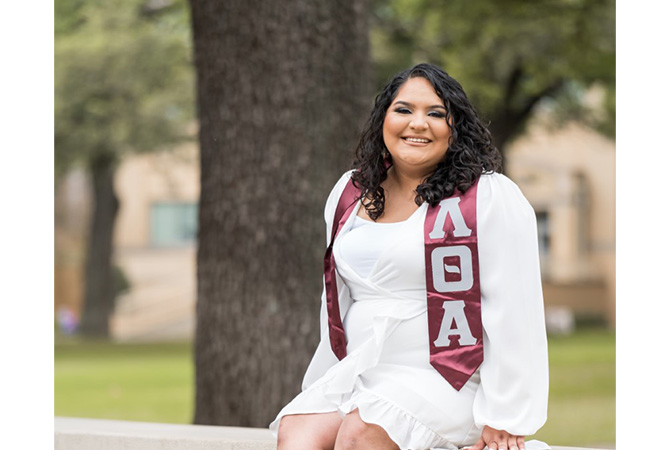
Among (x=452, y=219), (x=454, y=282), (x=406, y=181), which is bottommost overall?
(x=454, y=282)

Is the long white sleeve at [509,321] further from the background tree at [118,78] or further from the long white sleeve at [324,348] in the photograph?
the background tree at [118,78]

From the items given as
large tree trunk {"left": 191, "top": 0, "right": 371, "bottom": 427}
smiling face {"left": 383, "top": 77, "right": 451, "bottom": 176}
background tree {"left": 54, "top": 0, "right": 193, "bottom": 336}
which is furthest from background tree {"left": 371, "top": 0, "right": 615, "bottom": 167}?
smiling face {"left": 383, "top": 77, "right": 451, "bottom": 176}

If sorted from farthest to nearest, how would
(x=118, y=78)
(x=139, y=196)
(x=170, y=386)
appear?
(x=139, y=196) < (x=118, y=78) < (x=170, y=386)

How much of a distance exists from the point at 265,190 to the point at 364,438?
3139mm

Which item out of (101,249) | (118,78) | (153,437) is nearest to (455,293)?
(153,437)

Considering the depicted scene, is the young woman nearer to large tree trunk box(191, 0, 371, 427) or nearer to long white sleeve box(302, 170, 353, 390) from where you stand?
long white sleeve box(302, 170, 353, 390)

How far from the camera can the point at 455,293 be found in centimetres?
374

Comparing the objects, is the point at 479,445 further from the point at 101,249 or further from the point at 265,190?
the point at 101,249

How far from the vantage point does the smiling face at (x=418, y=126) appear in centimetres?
385

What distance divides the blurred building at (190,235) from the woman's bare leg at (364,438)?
28146 mm

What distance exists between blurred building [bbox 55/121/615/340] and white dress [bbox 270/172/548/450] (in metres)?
28.0

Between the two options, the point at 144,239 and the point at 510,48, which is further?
the point at 144,239

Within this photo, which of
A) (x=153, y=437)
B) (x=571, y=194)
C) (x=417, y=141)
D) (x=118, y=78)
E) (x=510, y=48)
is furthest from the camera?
(x=571, y=194)

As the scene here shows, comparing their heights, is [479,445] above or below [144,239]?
below
